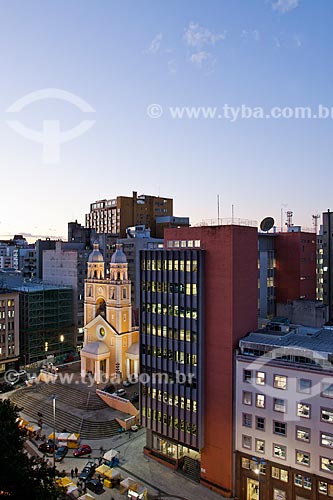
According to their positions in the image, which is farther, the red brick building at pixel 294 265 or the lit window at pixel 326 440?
the red brick building at pixel 294 265

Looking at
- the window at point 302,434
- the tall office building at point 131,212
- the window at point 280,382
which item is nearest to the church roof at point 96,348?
the window at point 280,382

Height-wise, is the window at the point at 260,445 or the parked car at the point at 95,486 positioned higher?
the window at the point at 260,445

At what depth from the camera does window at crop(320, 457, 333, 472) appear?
40619 millimetres

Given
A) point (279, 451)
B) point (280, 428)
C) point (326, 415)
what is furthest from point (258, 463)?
point (326, 415)

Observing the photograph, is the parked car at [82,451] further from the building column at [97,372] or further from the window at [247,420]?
the window at [247,420]

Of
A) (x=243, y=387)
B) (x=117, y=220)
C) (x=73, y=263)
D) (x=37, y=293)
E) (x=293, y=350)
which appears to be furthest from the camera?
(x=117, y=220)

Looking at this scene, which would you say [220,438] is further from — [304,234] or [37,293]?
[37,293]

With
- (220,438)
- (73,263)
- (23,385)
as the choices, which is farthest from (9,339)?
(220,438)

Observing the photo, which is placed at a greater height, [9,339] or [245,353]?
[245,353]

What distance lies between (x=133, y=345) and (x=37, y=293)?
1182 inches

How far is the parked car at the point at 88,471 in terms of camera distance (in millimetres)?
49719

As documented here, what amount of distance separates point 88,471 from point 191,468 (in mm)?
13274

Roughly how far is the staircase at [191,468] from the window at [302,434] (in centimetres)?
1566

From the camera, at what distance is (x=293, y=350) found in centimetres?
4406
